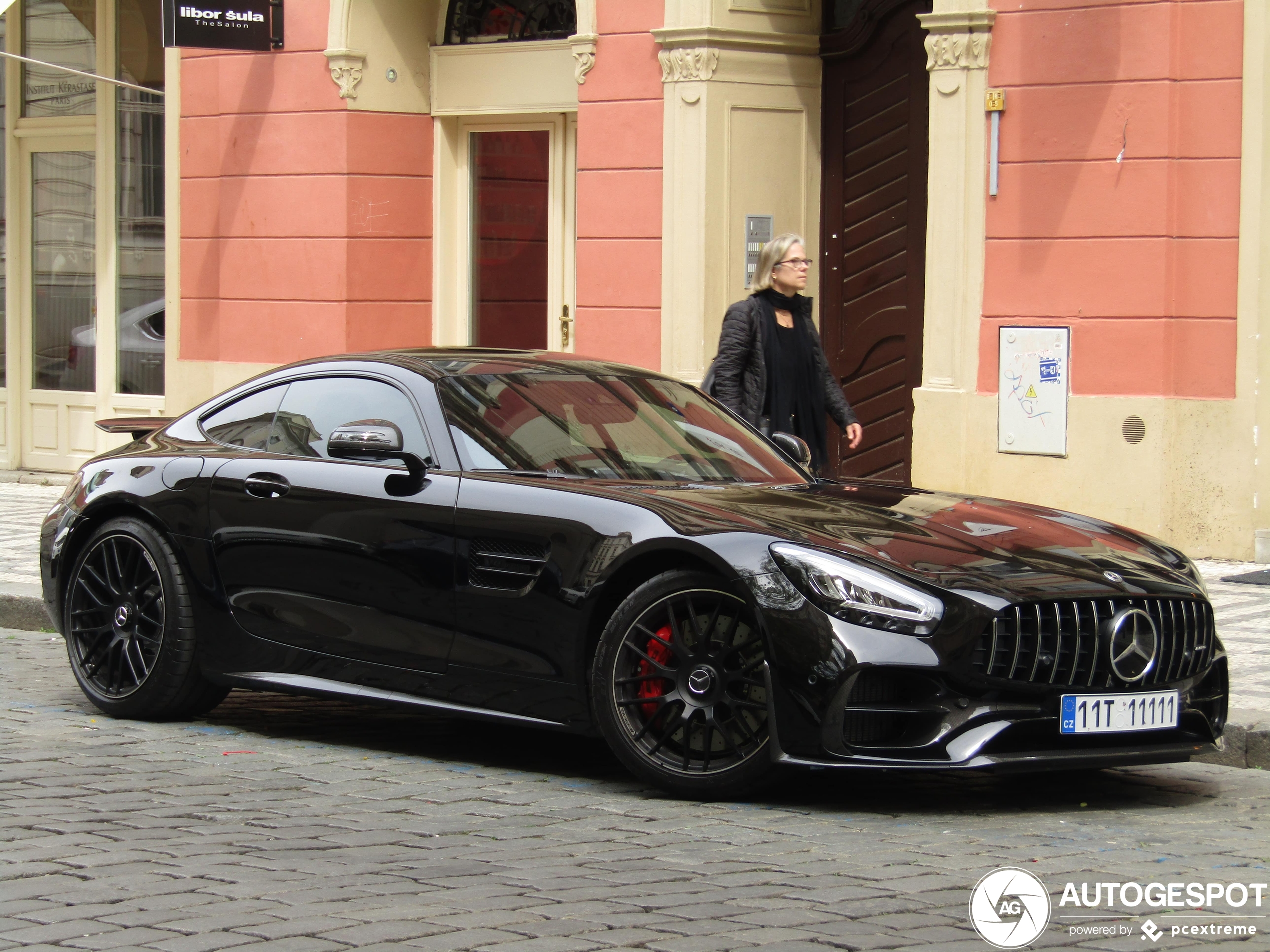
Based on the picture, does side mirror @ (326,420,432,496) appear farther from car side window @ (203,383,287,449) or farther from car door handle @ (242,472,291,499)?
car side window @ (203,383,287,449)

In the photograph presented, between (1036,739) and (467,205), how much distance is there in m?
11.0

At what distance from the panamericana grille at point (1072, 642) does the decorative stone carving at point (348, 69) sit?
10.6 meters

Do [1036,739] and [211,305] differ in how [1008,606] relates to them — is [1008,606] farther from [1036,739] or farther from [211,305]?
[211,305]

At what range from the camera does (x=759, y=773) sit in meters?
5.64

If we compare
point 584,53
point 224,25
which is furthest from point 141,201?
point 584,53

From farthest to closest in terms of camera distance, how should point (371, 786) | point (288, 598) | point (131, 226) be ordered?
point (131, 226), point (288, 598), point (371, 786)

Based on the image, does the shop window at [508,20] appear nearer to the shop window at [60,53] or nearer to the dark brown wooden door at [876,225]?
the dark brown wooden door at [876,225]

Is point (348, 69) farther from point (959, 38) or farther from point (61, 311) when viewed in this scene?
point (959, 38)

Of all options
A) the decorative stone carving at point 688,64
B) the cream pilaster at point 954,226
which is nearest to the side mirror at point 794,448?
the cream pilaster at point 954,226

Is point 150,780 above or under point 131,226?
under

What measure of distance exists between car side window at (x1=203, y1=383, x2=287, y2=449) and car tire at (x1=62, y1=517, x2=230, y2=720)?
0.47 m

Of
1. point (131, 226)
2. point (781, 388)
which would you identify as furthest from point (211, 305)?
point (781, 388)

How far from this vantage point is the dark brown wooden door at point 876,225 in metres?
13.5

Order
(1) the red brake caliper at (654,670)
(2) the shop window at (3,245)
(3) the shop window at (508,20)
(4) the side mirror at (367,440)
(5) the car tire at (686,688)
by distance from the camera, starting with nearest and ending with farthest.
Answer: (5) the car tire at (686,688) → (1) the red brake caliper at (654,670) → (4) the side mirror at (367,440) → (3) the shop window at (508,20) → (2) the shop window at (3,245)
